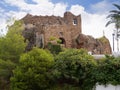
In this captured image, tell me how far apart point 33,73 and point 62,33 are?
1672 cm

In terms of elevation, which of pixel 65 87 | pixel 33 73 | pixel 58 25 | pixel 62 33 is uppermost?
pixel 58 25

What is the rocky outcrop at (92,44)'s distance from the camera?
143 feet

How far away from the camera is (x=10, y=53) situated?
31.5 meters

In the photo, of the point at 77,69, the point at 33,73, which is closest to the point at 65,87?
the point at 77,69

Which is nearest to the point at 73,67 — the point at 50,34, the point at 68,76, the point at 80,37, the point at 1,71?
the point at 68,76

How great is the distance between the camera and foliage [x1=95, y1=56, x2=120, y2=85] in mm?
25531

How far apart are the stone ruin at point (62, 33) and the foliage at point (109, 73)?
46.1 feet

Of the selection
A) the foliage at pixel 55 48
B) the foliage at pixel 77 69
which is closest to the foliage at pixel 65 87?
the foliage at pixel 77 69

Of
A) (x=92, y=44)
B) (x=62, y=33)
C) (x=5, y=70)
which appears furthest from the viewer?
(x=92, y=44)

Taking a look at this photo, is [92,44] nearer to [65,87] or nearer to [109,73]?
[65,87]

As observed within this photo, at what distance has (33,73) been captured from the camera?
27.1m

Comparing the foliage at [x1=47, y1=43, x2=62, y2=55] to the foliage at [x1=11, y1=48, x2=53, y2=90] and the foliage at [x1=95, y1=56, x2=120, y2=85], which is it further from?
the foliage at [x1=95, y1=56, x2=120, y2=85]

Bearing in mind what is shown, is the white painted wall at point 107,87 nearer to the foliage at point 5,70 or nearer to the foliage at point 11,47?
the foliage at point 5,70

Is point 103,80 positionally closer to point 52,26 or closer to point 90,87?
point 90,87
